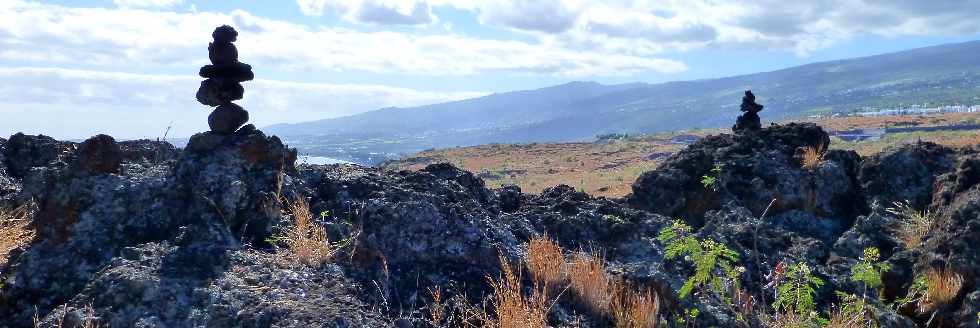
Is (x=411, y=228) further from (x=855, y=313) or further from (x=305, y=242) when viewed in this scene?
(x=855, y=313)

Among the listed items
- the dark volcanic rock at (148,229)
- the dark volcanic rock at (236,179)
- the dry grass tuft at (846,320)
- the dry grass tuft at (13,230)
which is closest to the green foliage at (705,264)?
the dry grass tuft at (846,320)

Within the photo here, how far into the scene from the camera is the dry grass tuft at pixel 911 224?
8281 millimetres

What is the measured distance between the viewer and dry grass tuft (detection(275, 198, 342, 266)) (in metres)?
5.73

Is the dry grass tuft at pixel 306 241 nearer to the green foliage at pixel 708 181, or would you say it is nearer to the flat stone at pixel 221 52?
the flat stone at pixel 221 52

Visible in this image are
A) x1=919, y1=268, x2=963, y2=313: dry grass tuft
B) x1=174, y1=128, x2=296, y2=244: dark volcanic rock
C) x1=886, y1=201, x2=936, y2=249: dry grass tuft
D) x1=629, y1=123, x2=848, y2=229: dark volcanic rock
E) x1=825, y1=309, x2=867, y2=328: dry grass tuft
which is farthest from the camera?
x1=629, y1=123, x2=848, y2=229: dark volcanic rock

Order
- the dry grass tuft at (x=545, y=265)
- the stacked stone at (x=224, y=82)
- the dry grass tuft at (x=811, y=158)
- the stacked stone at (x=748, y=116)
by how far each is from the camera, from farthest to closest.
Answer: the stacked stone at (x=748, y=116) < the dry grass tuft at (x=811, y=158) < the stacked stone at (x=224, y=82) < the dry grass tuft at (x=545, y=265)

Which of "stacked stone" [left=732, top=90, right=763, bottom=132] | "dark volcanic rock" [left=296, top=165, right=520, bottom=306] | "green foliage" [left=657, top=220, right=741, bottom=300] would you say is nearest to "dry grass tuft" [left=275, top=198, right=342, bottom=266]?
"dark volcanic rock" [left=296, top=165, right=520, bottom=306]

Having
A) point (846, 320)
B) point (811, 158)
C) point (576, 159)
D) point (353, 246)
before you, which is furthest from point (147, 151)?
point (576, 159)

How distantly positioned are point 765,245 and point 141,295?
600 cm

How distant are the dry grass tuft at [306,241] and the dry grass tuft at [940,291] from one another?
17.7 feet

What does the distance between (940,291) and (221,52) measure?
7.10 m

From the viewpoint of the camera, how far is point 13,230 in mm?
6477

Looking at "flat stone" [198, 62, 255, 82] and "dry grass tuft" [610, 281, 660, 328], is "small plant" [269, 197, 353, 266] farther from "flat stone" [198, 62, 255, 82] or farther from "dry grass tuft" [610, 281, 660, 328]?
"dry grass tuft" [610, 281, 660, 328]

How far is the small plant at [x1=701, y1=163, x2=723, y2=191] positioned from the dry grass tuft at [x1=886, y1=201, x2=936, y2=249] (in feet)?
6.91
